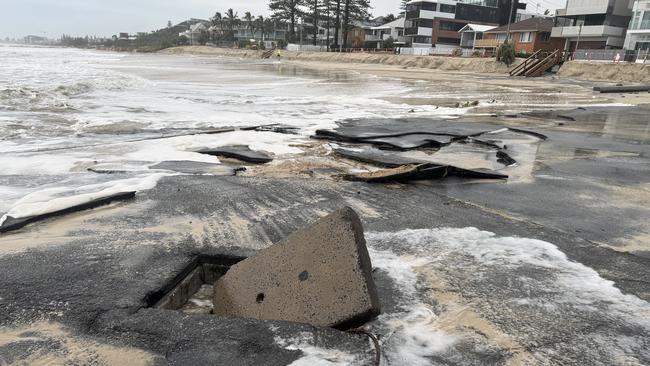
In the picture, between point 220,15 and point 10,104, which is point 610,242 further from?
point 220,15

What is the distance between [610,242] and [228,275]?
340 centimetres

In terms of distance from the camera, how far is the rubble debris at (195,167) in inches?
239

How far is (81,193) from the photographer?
193 inches

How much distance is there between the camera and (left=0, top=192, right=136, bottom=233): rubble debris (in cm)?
390

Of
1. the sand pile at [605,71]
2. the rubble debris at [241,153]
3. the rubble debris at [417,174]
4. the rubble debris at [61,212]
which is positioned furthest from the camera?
the sand pile at [605,71]

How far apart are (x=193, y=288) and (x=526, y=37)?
63.3 meters

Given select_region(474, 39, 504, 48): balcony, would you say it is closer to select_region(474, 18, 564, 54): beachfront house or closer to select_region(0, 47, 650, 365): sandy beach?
select_region(474, 18, 564, 54): beachfront house

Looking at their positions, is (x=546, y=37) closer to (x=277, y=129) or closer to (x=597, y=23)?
(x=597, y=23)

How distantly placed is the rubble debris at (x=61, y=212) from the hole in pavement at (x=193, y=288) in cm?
174

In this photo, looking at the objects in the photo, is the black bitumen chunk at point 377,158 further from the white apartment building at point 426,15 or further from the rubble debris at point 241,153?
the white apartment building at point 426,15

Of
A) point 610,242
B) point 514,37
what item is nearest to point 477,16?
point 514,37

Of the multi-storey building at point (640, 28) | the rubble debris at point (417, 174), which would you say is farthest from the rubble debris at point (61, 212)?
the multi-storey building at point (640, 28)

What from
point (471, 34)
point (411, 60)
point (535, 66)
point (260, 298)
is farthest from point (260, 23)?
point (260, 298)

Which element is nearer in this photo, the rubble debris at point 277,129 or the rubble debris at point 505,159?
the rubble debris at point 505,159
